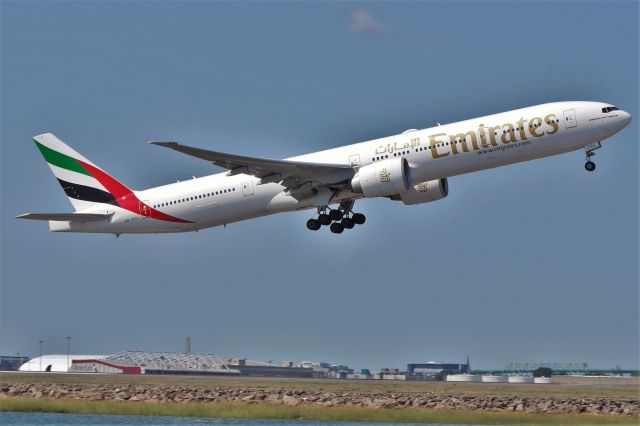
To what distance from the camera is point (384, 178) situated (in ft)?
167

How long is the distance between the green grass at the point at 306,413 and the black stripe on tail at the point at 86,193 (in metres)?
13.4

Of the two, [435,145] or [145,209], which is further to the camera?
[145,209]

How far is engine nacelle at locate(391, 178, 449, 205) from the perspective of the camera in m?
54.8

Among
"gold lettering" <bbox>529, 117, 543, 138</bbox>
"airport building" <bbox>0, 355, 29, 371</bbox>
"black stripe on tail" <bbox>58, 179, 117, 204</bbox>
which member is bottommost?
"airport building" <bbox>0, 355, 29, 371</bbox>

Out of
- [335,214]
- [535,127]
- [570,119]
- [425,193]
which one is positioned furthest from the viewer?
[335,214]

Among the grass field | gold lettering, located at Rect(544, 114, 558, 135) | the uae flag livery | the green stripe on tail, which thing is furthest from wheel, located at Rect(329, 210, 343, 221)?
the green stripe on tail

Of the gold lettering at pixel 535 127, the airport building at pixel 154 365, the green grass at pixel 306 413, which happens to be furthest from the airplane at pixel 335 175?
the airport building at pixel 154 365

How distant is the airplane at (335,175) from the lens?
49312 mm

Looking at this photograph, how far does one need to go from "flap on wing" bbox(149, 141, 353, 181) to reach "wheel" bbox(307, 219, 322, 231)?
3820 millimetres

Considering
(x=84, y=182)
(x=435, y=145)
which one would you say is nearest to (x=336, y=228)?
(x=435, y=145)

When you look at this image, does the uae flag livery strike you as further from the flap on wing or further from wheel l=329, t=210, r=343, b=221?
wheel l=329, t=210, r=343, b=221

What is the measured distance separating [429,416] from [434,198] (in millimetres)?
13940

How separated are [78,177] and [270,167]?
14658mm

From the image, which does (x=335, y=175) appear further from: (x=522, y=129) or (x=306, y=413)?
(x=306, y=413)
